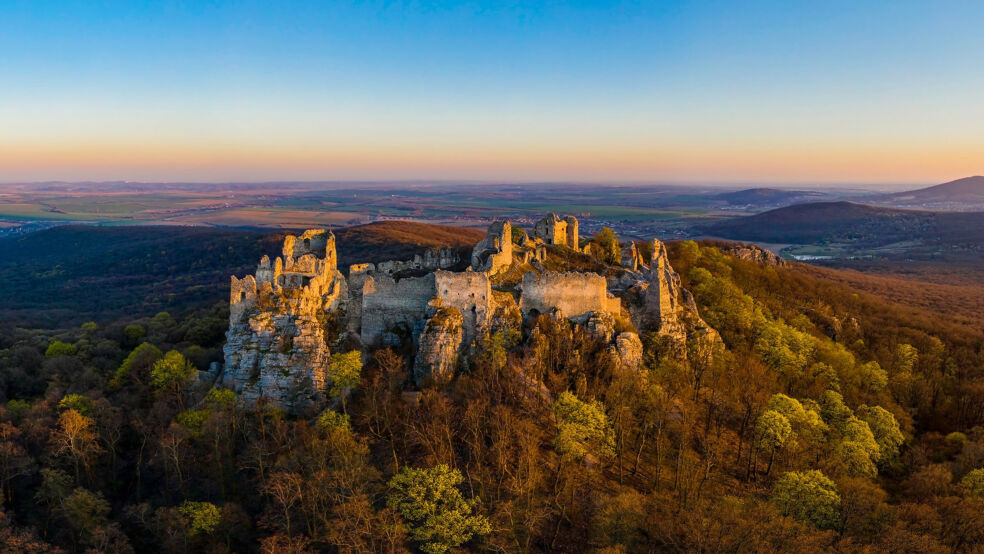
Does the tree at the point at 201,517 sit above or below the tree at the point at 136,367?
below

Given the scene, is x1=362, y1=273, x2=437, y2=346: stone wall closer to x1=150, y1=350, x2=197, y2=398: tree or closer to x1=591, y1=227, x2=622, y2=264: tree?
x1=150, y1=350, x2=197, y2=398: tree

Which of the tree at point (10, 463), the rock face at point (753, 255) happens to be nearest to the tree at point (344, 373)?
the tree at point (10, 463)

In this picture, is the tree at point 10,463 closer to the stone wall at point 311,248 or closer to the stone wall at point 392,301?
the stone wall at point 311,248

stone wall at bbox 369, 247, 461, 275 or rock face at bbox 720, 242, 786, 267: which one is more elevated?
stone wall at bbox 369, 247, 461, 275

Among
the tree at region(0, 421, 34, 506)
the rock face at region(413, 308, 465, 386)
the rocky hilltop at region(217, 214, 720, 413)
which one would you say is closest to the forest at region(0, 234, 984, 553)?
the tree at region(0, 421, 34, 506)

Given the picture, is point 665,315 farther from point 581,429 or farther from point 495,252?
point 581,429
